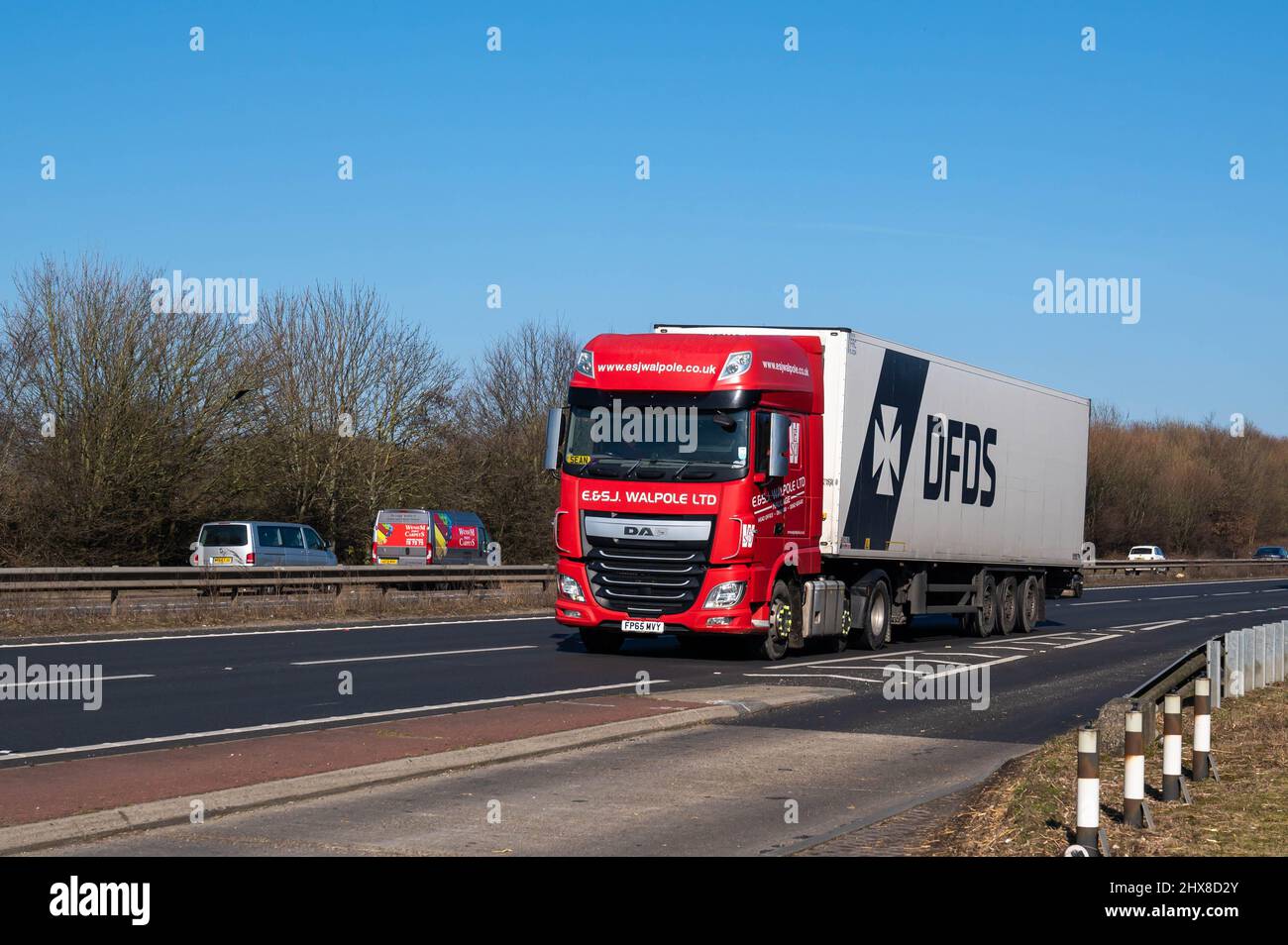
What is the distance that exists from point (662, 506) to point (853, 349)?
3944 mm

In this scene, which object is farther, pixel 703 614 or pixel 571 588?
pixel 571 588

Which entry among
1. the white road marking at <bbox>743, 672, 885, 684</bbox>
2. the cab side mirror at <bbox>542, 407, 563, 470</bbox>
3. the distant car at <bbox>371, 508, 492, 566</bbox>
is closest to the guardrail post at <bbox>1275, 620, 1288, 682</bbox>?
the white road marking at <bbox>743, 672, 885, 684</bbox>

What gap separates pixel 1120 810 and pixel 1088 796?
1.70 meters

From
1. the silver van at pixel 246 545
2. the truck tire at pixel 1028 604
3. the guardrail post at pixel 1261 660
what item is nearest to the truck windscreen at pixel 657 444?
the guardrail post at pixel 1261 660

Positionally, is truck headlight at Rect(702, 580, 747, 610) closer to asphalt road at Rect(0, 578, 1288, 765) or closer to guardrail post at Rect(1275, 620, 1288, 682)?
asphalt road at Rect(0, 578, 1288, 765)

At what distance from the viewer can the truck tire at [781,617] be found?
2002 centimetres

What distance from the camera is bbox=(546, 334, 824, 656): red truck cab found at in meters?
18.9

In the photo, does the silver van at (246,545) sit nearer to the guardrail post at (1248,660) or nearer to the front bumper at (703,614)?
the front bumper at (703,614)

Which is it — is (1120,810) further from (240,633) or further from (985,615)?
(985,615)

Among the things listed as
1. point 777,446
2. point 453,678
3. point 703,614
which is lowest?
point 453,678

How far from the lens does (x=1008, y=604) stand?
2820cm

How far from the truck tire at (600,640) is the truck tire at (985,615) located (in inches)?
319

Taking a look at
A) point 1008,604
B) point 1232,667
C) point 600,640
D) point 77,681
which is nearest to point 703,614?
point 600,640

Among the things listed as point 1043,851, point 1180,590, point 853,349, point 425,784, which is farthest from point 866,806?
point 1180,590
